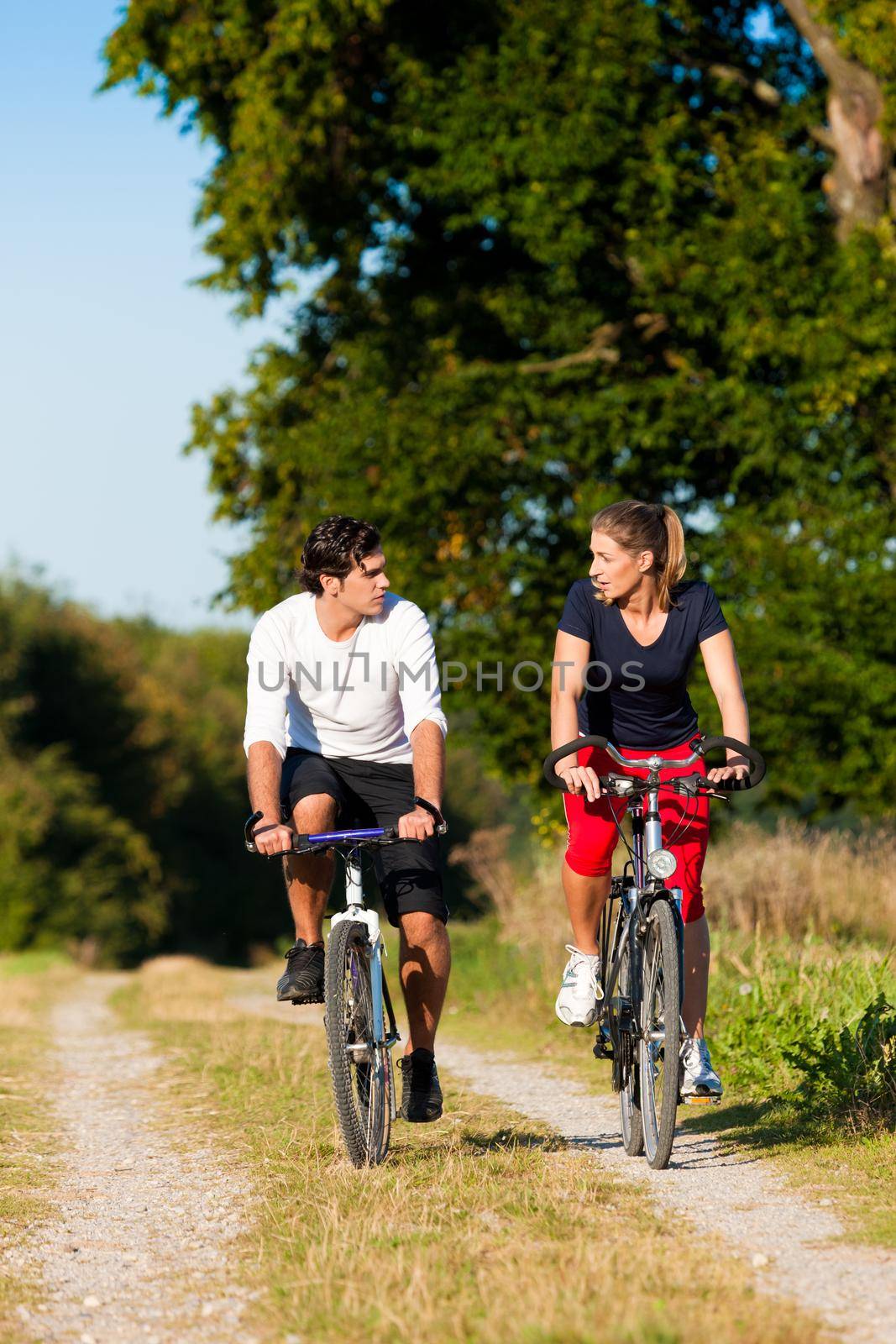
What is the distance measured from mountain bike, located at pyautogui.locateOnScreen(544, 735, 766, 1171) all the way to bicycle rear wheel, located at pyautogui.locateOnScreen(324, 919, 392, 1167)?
0.85 meters

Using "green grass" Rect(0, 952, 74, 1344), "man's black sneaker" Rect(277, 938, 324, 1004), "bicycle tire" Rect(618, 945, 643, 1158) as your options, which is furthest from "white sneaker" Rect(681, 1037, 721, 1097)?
"green grass" Rect(0, 952, 74, 1344)

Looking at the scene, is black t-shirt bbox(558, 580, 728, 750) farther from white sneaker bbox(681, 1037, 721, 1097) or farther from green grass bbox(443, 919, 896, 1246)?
green grass bbox(443, 919, 896, 1246)

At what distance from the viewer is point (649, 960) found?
16.1ft

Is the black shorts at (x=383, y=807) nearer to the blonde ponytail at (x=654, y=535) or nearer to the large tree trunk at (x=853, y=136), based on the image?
the blonde ponytail at (x=654, y=535)

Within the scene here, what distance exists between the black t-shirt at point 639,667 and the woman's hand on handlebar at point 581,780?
0.37 meters

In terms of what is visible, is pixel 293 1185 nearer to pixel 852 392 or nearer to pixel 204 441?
pixel 852 392

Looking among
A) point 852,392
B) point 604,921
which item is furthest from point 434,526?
point 604,921

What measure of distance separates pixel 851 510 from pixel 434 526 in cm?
435

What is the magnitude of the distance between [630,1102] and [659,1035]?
443mm

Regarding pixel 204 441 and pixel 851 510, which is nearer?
pixel 851 510

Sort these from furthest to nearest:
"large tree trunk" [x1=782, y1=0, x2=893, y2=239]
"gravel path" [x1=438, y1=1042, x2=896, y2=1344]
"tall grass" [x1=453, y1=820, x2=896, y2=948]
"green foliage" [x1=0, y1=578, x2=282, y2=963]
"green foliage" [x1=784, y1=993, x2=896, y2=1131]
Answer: "green foliage" [x1=0, y1=578, x2=282, y2=963]
"large tree trunk" [x1=782, y1=0, x2=893, y2=239]
"tall grass" [x1=453, y1=820, x2=896, y2=948]
"green foliage" [x1=784, y1=993, x2=896, y2=1131]
"gravel path" [x1=438, y1=1042, x2=896, y2=1344]

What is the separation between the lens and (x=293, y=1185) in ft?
15.2

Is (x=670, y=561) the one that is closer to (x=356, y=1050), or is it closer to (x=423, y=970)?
(x=423, y=970)

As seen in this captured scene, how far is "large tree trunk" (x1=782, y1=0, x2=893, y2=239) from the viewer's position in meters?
14.7
